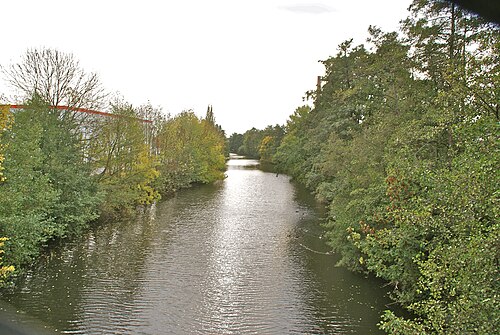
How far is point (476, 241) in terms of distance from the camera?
18.6 ft

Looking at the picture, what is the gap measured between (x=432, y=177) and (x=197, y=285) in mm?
8092

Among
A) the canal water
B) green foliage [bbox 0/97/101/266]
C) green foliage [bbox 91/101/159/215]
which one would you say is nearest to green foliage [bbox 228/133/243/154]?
green foliage [bbox 91/101/159/215]

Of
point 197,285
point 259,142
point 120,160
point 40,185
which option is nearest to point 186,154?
point 120,160

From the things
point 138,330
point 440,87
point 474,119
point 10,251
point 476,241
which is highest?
A: point 440,87

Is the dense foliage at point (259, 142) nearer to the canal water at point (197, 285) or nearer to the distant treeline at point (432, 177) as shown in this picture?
the canal water at point (197, 285)

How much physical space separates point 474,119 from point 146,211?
21.4 meters

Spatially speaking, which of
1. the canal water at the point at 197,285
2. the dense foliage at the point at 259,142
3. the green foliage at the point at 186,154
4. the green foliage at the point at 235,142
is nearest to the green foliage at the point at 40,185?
the canal water at the point at 197,285

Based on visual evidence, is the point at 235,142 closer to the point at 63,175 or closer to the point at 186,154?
the point at 186,154

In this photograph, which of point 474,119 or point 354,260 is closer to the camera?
point 474,119

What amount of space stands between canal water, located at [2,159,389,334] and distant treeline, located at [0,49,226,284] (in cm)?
128

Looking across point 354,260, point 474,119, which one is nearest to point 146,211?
point 354,260

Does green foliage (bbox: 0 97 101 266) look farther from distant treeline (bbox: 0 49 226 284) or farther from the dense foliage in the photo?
the dense foliage

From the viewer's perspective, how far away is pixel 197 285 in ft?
43.2

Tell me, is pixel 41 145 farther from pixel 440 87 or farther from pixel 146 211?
pixel 440 87
